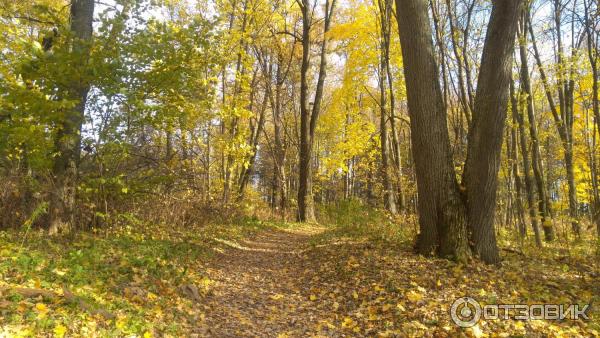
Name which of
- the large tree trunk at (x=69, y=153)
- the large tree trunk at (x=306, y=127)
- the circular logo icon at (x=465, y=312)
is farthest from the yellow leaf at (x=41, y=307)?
the large tree trunk at (x=306, y=127)

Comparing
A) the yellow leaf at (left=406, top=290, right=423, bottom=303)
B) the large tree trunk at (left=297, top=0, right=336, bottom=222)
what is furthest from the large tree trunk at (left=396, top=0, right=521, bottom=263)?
the large tree trunk at (left=297, top=0, right=336, bottom=222)

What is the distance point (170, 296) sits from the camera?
507 cm

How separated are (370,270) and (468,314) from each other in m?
1.93

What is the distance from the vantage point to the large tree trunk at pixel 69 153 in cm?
663

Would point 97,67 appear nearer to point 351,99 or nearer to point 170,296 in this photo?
point 170,296

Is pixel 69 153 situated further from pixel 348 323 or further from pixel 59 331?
pixel 348 323

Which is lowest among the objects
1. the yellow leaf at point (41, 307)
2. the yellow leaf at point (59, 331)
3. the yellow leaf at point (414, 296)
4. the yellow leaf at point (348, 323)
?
the yellow leaf at point (348, 323)

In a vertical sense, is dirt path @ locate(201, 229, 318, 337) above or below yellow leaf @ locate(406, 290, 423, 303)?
below

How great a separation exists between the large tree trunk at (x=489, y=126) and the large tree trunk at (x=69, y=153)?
6.23m

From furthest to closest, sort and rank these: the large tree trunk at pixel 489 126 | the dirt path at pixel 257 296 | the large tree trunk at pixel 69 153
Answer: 1. the large tree trunk at pixel 69 153
2. the large tree trunk at pixel 489 126
3. the dirt path at pixel 257 296

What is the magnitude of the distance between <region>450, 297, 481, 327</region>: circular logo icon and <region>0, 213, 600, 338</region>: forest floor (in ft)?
0.28

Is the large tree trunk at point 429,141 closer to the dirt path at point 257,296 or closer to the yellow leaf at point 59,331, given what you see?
the dirt path at point 257,296

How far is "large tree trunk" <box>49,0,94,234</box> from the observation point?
6633 mm

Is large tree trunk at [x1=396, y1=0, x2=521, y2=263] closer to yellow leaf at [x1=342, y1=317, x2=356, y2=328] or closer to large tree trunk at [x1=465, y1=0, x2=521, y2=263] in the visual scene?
large tree trunk at [x1=465, y1=0, x2=521, y2=263]
